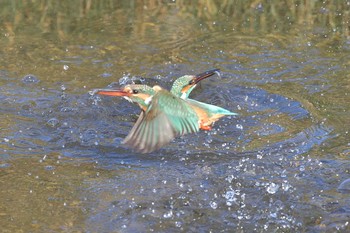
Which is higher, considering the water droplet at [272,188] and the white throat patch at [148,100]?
the white throat patch at [148,100]

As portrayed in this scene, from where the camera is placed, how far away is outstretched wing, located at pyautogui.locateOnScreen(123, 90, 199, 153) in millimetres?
3512

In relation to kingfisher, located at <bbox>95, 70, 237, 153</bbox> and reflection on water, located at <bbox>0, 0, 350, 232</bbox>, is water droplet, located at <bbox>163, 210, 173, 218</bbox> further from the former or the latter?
kingfisher, located at <bbox>95, 70, 237, 153</bbox>

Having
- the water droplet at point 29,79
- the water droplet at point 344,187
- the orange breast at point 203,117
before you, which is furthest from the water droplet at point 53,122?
the water droplet at point 344,187

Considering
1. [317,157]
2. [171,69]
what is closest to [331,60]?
[171,69]

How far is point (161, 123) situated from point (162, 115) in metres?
0.05

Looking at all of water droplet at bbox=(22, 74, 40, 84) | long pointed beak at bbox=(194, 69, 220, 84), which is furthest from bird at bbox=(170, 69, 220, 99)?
water droplet at bbox=(22, 74, 40, 84)

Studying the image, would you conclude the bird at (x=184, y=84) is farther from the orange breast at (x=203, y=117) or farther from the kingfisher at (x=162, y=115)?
the orange breast at (x=203, y=117)

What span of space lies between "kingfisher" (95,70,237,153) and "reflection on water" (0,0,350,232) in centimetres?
39

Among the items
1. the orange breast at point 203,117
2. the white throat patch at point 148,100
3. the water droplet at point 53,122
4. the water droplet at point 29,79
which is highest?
the white throat patch at point 148,100

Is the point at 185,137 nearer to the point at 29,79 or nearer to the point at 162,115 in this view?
the point at 162,115

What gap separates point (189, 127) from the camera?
3.80 metres

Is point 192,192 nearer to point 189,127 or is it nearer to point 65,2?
point 189,127

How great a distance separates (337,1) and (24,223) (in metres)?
4.13

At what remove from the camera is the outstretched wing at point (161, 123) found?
11.5 ft
